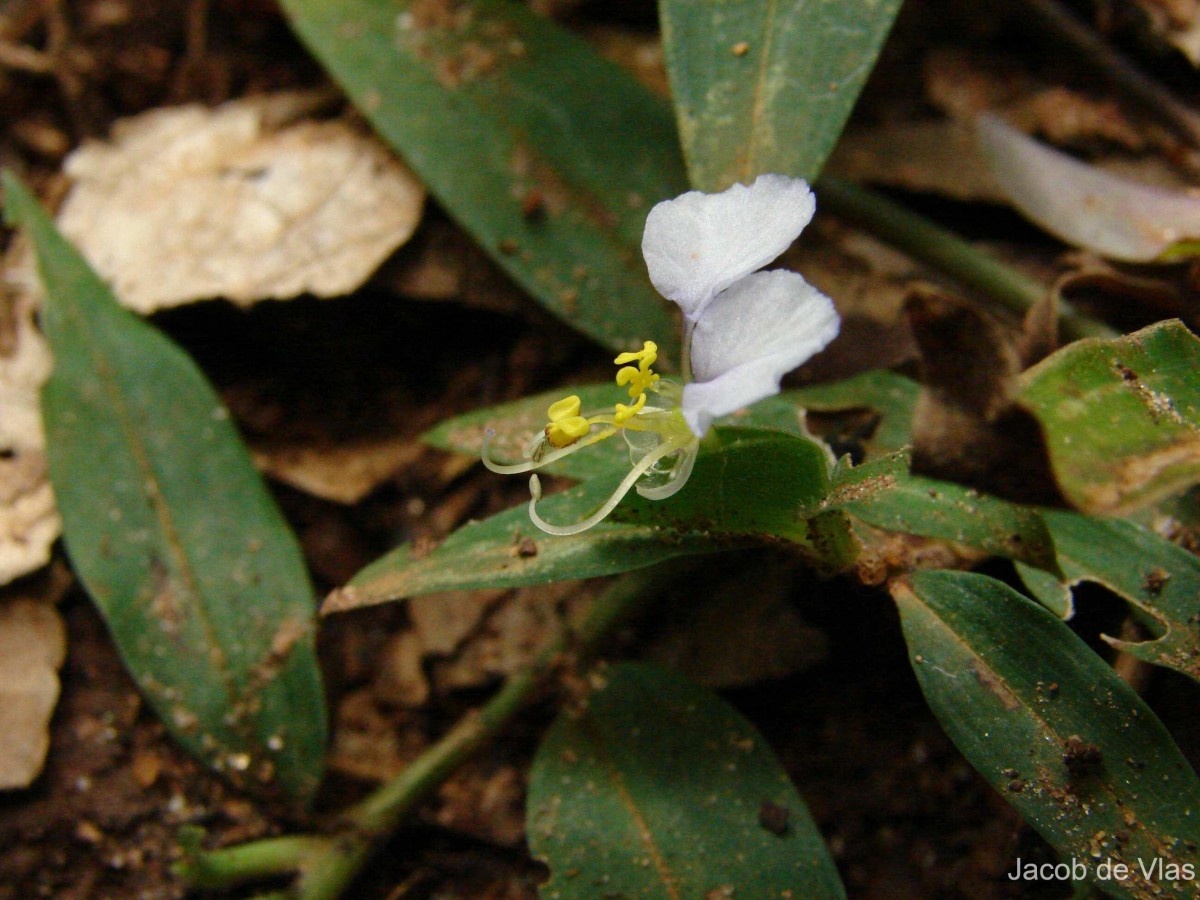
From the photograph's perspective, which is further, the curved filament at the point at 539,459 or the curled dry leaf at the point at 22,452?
the curled dry leaf at the point at 22,452

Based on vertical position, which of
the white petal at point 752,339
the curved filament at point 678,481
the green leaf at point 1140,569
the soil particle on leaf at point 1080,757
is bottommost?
the soil particle on leaf at point 1080,757

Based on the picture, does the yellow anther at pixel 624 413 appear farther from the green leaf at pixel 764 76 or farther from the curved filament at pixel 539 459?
the green leaf at pixel 764 76

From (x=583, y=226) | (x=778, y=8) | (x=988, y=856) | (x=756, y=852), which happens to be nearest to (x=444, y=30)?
(x=583, y=226)

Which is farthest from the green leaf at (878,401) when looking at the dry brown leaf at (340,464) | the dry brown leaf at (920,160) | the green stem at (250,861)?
the green stem at (250,861)

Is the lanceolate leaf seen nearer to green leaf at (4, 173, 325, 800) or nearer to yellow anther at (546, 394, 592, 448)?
yellow anther at (546, 394, 592, 448)

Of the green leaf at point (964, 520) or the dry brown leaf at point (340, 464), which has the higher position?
the green leaf at point (964, 520)

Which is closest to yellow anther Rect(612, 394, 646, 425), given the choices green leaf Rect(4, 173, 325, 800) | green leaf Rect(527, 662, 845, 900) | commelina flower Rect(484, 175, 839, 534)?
commelina flower Rect(484, 175, 839, 534)

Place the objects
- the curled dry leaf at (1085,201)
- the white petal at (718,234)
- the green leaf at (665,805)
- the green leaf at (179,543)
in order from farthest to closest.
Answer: the curled dry leaf at (1085,201), the green leaf at (179,543), the green leaf at (665,805), the white petal at (718,234)
